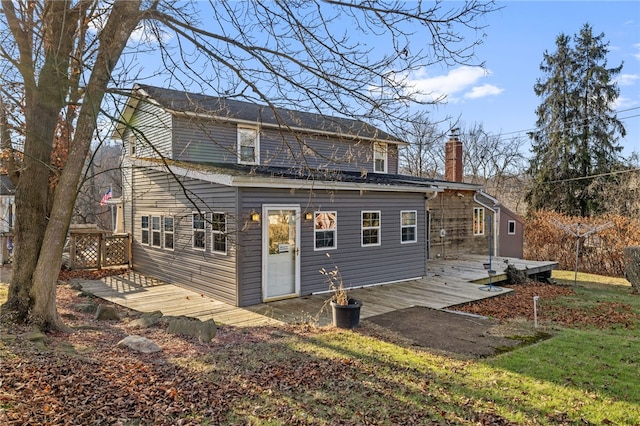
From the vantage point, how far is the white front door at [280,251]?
28.8 feet

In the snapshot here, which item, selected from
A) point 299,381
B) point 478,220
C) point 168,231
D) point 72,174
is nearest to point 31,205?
point 72,174

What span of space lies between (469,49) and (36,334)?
633cm

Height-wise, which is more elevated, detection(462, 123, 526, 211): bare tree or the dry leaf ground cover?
detection(462, 123, 526, 211): bare tree

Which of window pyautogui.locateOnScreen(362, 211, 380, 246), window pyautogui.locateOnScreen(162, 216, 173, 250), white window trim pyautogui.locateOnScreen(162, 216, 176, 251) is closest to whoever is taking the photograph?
window pyautogui.locateOnScreen(362, 211, 380, 246)

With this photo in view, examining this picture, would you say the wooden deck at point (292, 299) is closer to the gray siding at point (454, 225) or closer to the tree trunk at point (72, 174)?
the tree trunk at point (72, 174)

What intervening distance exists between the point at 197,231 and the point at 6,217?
16248mm

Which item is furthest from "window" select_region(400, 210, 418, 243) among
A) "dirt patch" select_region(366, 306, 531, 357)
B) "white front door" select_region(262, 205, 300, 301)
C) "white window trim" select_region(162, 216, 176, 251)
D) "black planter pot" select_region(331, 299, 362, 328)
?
"white window trim" select_region(162, 216, 176, 251)

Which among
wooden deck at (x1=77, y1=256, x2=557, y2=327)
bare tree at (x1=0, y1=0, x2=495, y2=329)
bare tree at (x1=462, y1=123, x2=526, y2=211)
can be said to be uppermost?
bare tree at (x1=462, y1=123, x2=526, y2=211)

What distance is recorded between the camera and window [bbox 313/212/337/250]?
9734 mm

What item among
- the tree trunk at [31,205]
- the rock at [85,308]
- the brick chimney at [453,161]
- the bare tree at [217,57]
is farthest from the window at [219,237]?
the brick chimney at [453,161]

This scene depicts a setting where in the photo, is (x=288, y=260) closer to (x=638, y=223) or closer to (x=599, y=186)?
(x=638, y=223)

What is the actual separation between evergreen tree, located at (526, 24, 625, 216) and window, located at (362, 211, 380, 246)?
1672 cm

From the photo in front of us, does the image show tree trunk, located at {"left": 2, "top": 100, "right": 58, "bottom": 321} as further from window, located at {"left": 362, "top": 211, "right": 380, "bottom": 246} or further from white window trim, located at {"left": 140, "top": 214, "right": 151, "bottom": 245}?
window, located at {"left": 362, "top": 211, "right": 380, "bottom": 246}

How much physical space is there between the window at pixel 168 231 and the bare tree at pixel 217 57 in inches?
211
